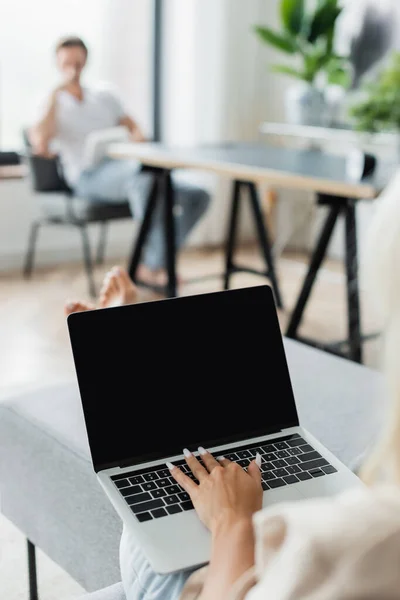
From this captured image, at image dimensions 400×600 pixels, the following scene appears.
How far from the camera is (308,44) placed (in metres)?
4.25

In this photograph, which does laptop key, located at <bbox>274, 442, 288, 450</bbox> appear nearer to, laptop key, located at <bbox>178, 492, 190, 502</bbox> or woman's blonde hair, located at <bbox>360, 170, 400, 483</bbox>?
laptop key, located at <bbox>178, 492, 190, 502</bbox>

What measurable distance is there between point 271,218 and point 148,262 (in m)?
1.23

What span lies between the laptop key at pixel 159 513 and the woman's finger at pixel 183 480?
0.12 ft

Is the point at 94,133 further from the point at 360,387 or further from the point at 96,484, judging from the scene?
the point at 96,484

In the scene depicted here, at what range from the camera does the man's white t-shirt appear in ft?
12.9

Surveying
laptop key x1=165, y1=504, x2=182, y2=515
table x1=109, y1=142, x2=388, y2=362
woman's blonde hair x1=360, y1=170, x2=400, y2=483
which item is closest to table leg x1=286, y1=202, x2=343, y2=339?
table x1=109, y1=142, x2=388, y2=362

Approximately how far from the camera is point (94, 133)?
389 cm

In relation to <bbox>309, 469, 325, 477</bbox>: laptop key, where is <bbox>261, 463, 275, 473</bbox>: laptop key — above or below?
above

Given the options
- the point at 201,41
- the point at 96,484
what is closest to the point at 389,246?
the point at 96,484

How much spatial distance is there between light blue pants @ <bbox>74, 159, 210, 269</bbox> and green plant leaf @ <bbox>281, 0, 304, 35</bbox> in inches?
38.4

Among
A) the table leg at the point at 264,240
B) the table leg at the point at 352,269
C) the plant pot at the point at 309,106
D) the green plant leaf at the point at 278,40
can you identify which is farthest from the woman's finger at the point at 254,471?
the green plant leaf at the point at 278,40

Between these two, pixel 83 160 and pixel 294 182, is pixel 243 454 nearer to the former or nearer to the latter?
pixel 294 182

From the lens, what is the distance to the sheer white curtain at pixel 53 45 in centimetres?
420

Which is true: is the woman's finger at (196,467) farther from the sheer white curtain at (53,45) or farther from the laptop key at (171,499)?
the sheer white curtain at (53,45)
